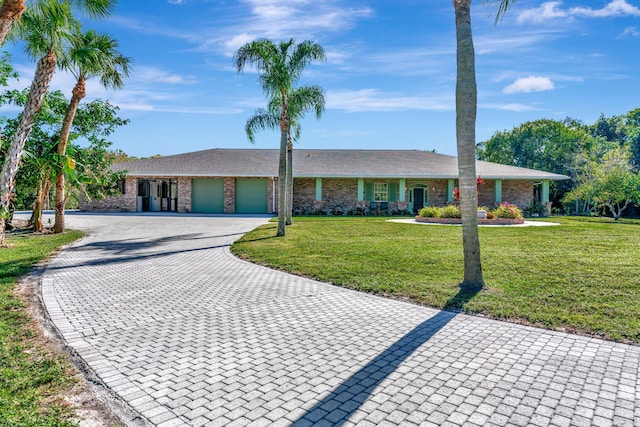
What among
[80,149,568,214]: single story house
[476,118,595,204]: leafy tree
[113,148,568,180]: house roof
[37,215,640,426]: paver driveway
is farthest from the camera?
[476,118,595,204]: leafy tree

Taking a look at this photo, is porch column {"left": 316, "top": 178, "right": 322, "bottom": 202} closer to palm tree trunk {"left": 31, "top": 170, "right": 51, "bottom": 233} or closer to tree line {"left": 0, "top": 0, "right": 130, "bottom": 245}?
tree line {"left": 0, "top": 0, "right": 130, "bottom": 245}

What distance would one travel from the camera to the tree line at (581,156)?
2486 centimetres

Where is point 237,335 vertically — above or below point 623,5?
below

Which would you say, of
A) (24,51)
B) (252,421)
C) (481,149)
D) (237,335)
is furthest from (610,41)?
(481,149)

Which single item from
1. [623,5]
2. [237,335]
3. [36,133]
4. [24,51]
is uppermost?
[623,5]

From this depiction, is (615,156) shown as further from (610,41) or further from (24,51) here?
(24,51)

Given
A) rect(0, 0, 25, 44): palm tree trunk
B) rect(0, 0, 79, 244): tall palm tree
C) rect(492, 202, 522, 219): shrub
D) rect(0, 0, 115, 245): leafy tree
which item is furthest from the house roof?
rect(0, 0, 25, 44): palm tree trunk

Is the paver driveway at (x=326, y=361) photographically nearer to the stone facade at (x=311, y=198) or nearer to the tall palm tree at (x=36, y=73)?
the tall palm tree at (x=36, y=73)

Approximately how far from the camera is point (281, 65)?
14.8 metres

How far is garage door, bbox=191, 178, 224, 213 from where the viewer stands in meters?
28.9

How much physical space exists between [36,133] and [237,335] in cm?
1444

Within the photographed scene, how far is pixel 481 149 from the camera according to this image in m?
52.2

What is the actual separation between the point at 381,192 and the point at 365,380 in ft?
84.5

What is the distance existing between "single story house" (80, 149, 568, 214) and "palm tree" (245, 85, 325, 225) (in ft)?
25.9
